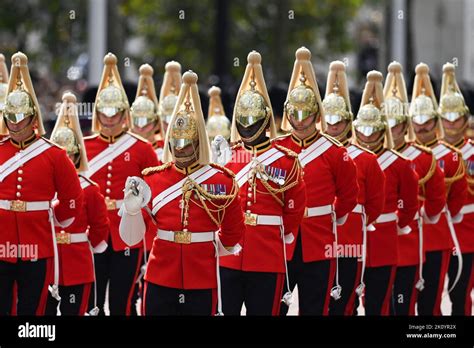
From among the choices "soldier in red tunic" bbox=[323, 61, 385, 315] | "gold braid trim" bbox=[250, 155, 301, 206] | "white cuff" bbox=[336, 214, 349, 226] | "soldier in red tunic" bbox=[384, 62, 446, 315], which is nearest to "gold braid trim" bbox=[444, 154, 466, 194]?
"soldier in red tunic" bbox=[384, 62, 446, 315]

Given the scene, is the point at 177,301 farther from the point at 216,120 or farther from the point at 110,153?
the point at 216,120

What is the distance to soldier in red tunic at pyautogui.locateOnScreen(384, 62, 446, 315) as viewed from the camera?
30.6 ft

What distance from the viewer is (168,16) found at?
19.5 meters

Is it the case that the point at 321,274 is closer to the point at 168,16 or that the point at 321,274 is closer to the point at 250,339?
the point at 250,339

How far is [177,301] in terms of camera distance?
7.59 m

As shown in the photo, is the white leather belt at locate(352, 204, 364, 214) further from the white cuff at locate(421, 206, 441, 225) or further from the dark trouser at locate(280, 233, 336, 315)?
the white cuff at locate(421, 206, 441, 225)

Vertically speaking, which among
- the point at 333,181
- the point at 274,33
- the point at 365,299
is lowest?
the point at 365,299

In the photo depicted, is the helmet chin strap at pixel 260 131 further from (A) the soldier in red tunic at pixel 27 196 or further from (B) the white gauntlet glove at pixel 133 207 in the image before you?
(A) the soldier in red tunic at pixel 27 196

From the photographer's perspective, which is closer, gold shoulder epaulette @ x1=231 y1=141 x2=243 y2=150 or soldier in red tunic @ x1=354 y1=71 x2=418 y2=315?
gold shoulder epaulette @ x1=231 y1=141 x2=243 y2=150

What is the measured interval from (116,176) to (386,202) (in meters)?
1.54

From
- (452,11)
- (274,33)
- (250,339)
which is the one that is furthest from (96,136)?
(452,11)

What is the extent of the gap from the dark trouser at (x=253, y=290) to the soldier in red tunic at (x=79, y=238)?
862mm

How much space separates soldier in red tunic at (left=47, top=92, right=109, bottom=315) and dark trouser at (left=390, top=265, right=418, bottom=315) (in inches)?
71.7

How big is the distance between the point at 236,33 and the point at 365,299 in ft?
31.0
